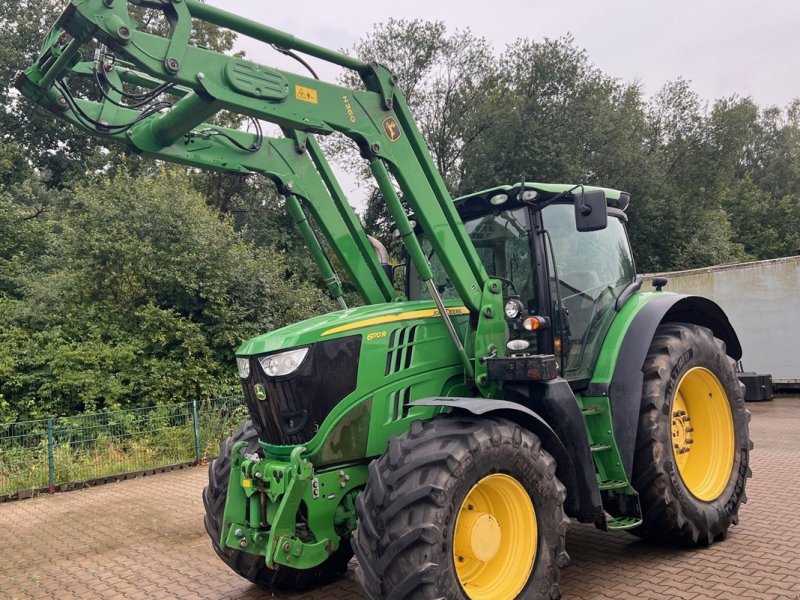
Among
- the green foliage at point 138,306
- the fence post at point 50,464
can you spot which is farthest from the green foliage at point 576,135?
the fence post at point 50,464

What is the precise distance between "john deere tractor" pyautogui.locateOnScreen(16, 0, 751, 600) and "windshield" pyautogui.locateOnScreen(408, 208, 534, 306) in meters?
0.02

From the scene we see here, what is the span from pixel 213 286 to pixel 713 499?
11.2 m

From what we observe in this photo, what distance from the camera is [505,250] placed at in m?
4.61

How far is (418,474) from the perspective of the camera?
3.19m

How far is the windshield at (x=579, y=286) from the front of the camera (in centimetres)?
452

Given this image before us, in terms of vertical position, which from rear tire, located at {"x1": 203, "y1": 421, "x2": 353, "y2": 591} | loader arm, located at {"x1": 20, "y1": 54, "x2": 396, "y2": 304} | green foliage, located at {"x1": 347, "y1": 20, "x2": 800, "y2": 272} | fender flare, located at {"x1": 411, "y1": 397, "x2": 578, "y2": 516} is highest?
green foliage, located at {"x1": 347, "y1": 20, "x2": 800, "y2": 272}

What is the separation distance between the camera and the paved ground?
4.02 metres

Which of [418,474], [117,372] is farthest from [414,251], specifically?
[117,372]

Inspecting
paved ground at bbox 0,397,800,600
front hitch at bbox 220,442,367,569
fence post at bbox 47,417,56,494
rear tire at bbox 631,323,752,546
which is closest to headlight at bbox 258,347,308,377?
front hitch at bbox 220,442,367,569

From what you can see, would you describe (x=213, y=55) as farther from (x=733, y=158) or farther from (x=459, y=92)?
(x=733, y=158)

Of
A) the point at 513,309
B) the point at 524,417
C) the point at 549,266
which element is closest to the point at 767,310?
A: the point at 549,266

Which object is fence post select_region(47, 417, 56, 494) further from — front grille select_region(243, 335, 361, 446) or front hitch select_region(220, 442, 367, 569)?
front grille select_region(243, 335, 361, 446)

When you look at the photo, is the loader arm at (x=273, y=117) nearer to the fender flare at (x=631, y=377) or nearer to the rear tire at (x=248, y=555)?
the fender flare at (x=631, y=377)

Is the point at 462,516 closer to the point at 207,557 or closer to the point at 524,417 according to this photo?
the point at 524,417
